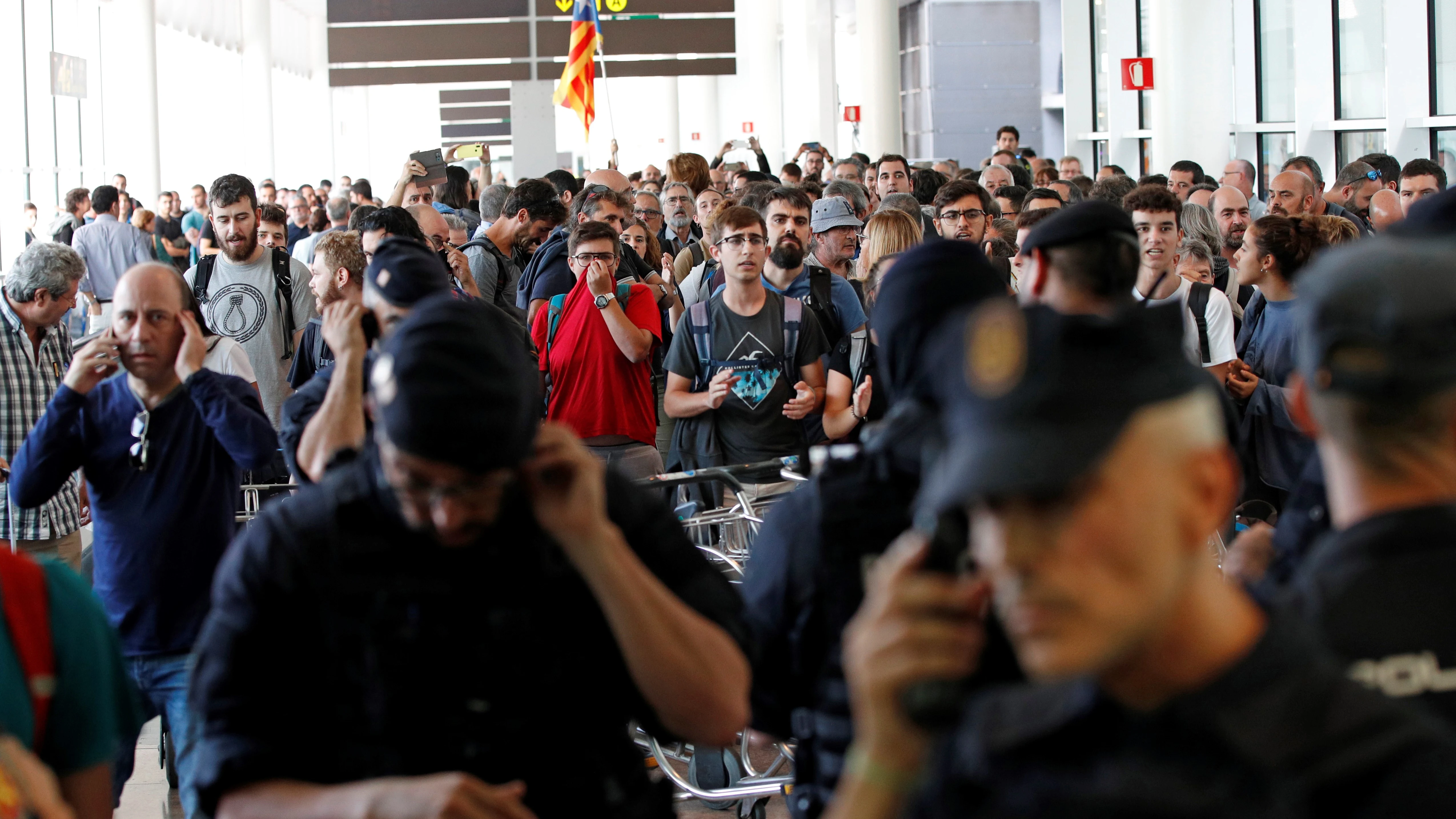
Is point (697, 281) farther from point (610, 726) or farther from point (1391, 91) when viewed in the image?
point (1391, 91)

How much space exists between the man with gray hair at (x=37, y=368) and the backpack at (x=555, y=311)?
6.43ft

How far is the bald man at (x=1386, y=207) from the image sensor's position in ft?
28.2

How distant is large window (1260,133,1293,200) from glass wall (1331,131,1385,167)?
Answer: 4.22 ft

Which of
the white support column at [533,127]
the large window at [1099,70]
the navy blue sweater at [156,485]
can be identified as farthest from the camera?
the large window at [1099,70]

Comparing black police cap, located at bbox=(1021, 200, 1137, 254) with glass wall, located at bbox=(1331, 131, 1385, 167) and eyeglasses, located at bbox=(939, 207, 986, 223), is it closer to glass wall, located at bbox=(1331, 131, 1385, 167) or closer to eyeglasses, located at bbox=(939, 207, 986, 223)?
eyeglasses, located at bbox=(939, 207, 986, 223)

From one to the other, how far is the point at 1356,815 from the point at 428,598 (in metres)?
1.13

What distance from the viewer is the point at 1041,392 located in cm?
117

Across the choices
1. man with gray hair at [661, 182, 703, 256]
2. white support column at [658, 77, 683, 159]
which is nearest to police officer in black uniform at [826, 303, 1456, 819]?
man with gray hair at [661, 182, 703, 256]

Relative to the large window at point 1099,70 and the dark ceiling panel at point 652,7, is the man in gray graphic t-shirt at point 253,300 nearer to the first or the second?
the dark ceiling panel at point 652,7

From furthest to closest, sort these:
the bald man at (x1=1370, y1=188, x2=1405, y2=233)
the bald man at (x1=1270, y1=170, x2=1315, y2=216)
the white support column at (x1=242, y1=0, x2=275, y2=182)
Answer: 1. the white support column at (x1=242, y1=0, x2=275, y2=182)
2. the bald man at (x1=1270, y1=170, x2=1315, y2=216)
3. the bald man at (x1=1370, y1=188, x2=1405, y2=233)

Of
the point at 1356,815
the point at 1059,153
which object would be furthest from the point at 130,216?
the point at 1059,153

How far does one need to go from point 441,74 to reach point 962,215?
1508 centimetres

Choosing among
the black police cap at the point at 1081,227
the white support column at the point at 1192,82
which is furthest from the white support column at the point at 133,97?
the black police cap at the point at 1081,227

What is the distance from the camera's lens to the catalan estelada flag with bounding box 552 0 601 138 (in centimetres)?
1428
